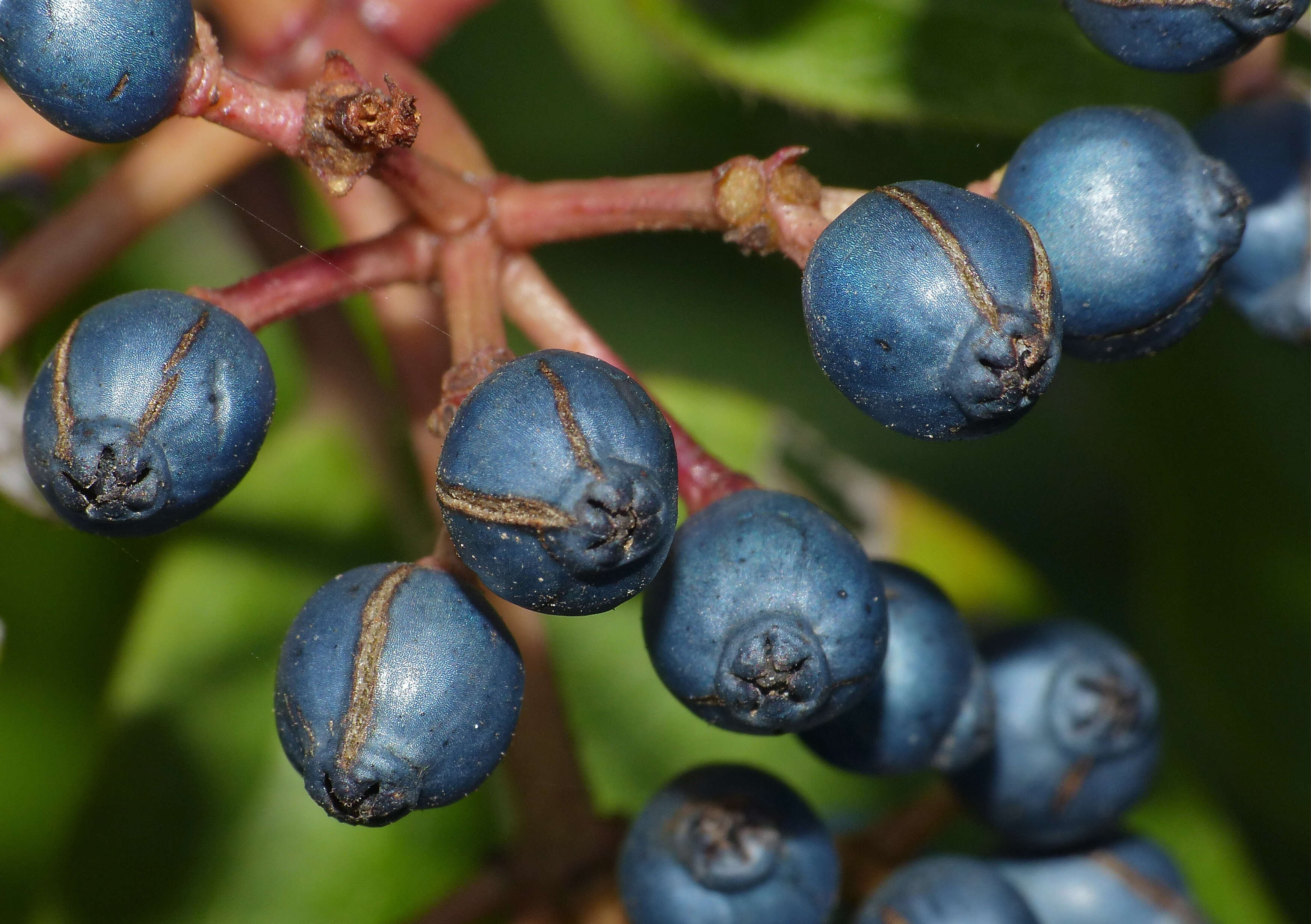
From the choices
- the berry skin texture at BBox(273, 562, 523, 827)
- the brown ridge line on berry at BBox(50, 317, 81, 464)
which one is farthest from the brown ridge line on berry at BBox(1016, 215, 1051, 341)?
the brown ridge line on berry at BBox(50, 317, 81, 464)

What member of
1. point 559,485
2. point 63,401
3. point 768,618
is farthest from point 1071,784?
point 63,401

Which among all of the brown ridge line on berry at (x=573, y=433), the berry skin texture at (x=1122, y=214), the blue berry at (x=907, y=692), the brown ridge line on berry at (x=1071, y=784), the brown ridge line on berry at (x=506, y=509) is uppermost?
the berry skin texture at (x=1122, y=214)

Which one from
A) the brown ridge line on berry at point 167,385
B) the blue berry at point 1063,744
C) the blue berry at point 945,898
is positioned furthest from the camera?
the blue berry at point 1063,744

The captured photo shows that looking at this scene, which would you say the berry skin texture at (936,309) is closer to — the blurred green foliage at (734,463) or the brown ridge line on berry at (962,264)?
the brown ridge line on berry at (962,264)

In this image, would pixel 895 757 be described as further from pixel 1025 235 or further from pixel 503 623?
pixel 1025 235

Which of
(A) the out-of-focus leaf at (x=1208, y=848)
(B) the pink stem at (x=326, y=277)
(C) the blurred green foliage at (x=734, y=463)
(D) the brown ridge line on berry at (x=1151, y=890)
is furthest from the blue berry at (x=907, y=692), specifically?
(A) the out-of-focus leaf at (x=1208, y=848)

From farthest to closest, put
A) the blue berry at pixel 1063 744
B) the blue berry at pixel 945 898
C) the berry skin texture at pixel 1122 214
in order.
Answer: the blue berry at pixel 1063 744 → the blue berry at pixel 945 898 → the berry skin texture at pixel 1122 214

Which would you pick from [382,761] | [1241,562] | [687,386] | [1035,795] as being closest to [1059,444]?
[1241,562]

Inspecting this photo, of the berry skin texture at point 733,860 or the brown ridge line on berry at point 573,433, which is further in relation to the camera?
the berry skin texture at point 733,860

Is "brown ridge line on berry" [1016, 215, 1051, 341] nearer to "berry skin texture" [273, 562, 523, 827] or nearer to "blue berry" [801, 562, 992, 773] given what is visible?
"blue berry" [801, 562, 992, 773]
